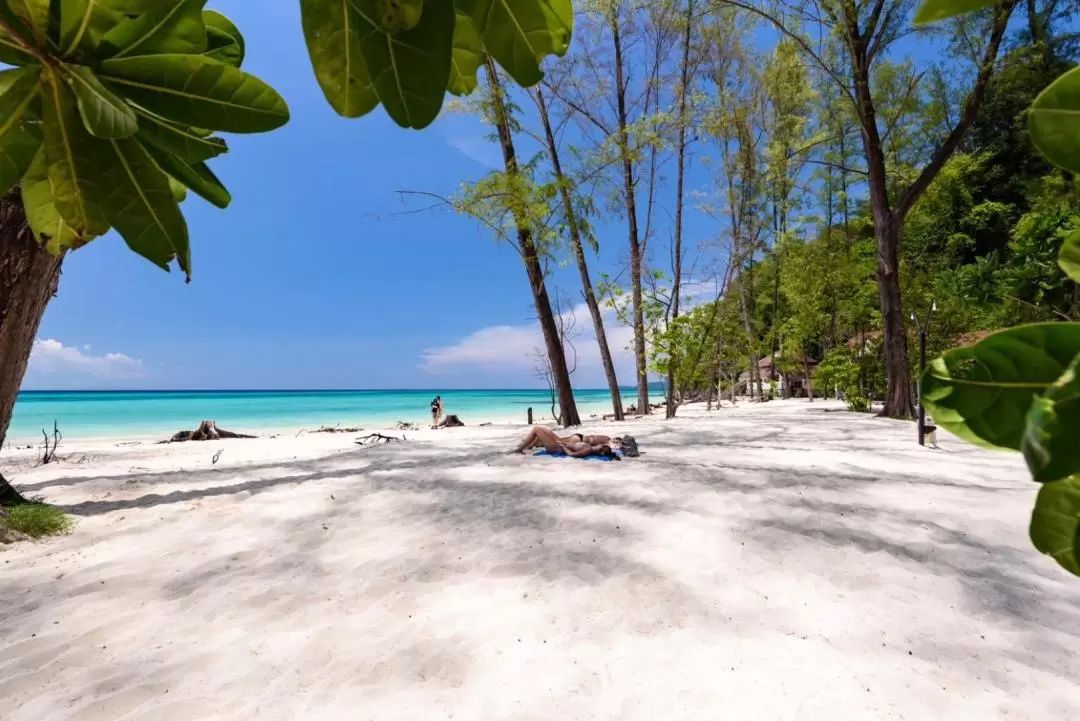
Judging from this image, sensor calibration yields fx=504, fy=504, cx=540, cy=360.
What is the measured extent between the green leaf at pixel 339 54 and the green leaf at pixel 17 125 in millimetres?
241

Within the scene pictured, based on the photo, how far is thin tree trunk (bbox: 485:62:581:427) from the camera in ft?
28.0

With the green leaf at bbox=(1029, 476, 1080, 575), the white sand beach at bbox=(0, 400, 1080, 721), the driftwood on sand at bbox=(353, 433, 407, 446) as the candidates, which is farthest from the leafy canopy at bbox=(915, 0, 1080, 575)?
the driftwood on sand at bbox=(353, 433, 407, 446)

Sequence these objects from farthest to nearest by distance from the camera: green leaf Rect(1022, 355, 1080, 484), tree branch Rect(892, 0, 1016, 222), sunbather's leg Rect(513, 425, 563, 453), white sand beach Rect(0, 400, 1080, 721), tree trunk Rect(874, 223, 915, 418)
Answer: tree trunk Rect(874, 223, 915, 418), tree branch Rect(892, 0, 1016, 222), sunbather's leg Rect(513, 425, 563, 453), white sand beach Rect(0, 400, 1080, 721), green leaf Rect(1022, 355, 1080, 484)

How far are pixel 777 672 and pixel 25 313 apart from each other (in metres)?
3.53

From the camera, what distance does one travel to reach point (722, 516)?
A: 2.45 meters

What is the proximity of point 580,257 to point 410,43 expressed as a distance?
1007 centimetres

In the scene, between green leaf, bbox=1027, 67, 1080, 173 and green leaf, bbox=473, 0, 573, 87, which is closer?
green leaf, bbox=1027, 67, 1080, 173

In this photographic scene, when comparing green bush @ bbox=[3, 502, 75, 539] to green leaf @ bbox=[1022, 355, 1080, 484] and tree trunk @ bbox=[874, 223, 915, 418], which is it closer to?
green leaf @ bbox=[1022, 355, 1080, 484]

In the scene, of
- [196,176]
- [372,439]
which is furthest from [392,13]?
[372,439]

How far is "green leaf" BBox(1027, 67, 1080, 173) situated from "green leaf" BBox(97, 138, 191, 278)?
0.64 metres

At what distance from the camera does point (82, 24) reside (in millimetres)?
407

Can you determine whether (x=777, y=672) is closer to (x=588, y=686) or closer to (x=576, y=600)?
(x=588, y=686)

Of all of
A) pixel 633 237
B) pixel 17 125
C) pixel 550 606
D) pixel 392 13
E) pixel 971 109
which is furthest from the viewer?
pixel 633 237

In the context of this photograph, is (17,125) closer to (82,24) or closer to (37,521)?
(82,24)
